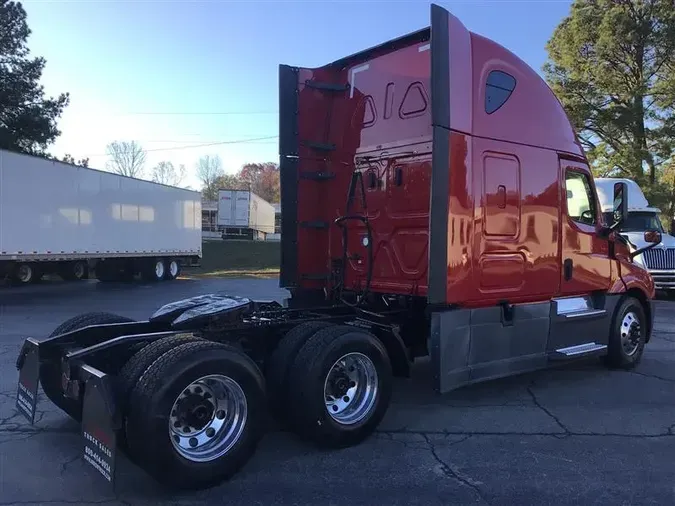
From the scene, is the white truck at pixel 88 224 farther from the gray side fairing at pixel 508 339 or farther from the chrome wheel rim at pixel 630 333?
the chrome wheel rim at pixel 630 333

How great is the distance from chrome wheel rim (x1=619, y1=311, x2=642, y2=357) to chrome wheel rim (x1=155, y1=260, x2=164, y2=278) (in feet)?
63.6

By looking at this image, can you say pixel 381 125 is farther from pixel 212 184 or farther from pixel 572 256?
pixel 212 184

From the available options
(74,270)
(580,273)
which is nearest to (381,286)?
(580,273)

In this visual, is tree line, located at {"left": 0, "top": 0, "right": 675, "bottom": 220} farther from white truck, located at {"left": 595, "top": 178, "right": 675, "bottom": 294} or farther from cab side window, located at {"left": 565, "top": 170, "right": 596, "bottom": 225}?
cab side window, located at {"left": 565, "top": 170, "right": 596, "bottom": 225}

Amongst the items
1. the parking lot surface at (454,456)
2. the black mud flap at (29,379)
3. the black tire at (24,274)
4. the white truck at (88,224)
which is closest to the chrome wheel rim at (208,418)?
the parking lot surface at (454,456)

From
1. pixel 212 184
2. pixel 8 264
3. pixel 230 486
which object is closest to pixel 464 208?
pixel 230 486

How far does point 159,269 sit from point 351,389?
20107 millimetres

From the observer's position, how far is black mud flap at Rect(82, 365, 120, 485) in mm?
3441

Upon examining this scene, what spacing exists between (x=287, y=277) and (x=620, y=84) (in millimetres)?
27036

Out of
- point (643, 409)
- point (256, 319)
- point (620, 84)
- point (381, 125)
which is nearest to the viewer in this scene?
point (256, 319)

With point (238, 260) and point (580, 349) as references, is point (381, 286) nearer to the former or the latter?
point (580, 349)

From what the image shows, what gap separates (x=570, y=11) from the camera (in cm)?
3064

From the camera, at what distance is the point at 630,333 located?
7.31 metres

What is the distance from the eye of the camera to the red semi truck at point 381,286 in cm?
392
